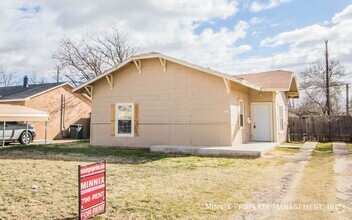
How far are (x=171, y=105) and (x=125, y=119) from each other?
8.60ft

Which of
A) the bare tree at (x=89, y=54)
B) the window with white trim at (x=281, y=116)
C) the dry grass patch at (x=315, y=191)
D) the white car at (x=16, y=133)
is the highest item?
the bare tree at (x=89, y=54)

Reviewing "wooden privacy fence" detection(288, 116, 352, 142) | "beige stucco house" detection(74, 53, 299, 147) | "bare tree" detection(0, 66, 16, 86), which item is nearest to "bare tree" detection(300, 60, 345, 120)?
"wooden privacy fence" detection(288, 116, 352, 142)

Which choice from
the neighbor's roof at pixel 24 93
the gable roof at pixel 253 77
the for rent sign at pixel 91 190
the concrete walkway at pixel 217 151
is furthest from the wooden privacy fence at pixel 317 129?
the neighbor's roof at pixel 24 93

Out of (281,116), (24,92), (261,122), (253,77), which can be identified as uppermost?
(253,77)

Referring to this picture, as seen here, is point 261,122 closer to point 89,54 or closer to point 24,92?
point 24,92

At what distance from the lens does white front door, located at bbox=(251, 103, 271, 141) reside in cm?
1511

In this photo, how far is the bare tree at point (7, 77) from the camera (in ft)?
157

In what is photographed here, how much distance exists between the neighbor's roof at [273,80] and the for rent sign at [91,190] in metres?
11.4

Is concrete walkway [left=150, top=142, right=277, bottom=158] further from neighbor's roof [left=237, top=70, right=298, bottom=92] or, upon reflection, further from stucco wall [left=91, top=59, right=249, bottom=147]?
neighbor's roof [left=237, top=70, right=298, bottom=92]

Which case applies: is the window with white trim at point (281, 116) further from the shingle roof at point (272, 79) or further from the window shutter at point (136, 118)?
the window shutter at point (136, 118)

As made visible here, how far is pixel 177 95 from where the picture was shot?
1327 centimetres

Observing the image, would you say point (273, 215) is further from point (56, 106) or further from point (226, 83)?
point (56, 106)

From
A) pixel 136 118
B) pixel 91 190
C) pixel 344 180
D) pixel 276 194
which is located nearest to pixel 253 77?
pixel 136 118

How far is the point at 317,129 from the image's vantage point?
18672 mm
